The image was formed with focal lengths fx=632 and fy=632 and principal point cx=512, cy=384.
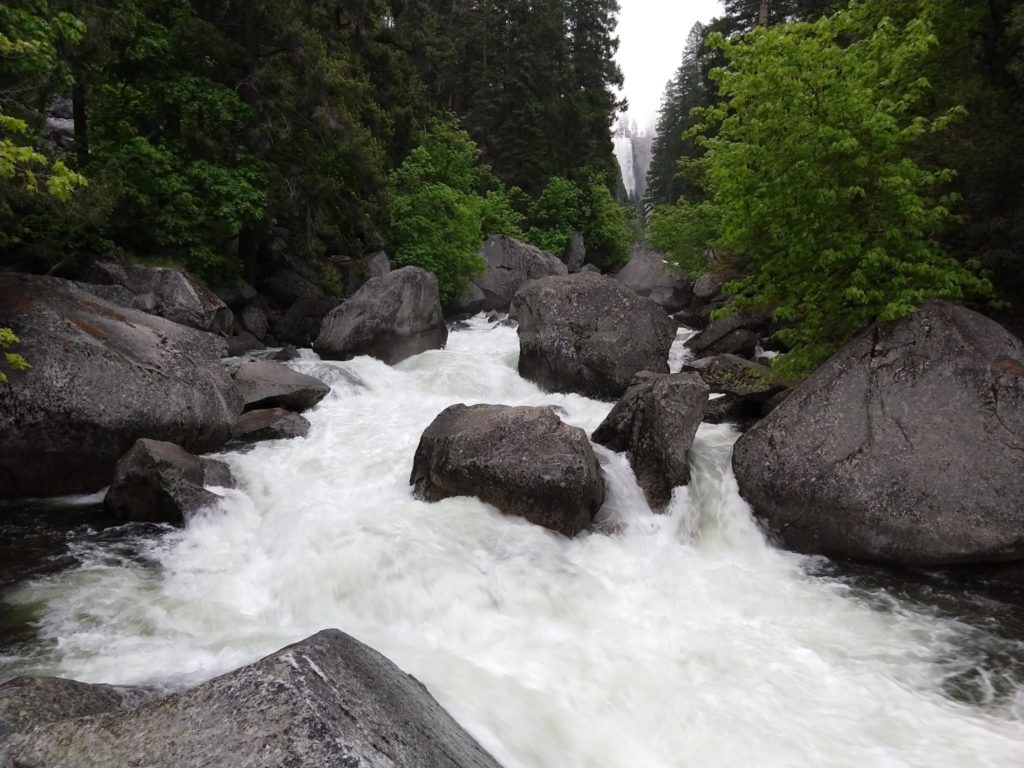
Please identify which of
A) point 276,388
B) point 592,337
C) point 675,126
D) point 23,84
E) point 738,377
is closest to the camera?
point 23,84

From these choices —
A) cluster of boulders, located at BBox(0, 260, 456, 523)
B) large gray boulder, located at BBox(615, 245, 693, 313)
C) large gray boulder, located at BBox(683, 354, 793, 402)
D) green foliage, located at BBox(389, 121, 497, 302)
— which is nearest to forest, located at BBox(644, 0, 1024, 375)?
large gray boulder, located at BBox(683, 354, 793, 402)

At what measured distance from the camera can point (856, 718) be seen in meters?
5.58

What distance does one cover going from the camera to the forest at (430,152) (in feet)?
28.7

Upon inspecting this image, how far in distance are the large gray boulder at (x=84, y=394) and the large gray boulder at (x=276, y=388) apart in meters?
1.55

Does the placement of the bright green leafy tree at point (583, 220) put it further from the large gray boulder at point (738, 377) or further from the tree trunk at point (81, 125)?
the tree trunk at point (81, 125)

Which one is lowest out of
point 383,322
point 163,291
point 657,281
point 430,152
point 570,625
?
point 570,625

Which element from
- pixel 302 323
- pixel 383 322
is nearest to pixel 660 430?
pixel 383 322

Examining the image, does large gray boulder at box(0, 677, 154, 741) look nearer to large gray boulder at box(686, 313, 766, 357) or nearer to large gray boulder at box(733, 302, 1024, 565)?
large gray boulder at box(733, 302, 1024, 565)

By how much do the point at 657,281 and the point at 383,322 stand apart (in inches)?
666

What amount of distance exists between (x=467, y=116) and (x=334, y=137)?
22478mm

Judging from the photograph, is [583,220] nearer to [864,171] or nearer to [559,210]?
[559,210]

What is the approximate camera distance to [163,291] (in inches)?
546

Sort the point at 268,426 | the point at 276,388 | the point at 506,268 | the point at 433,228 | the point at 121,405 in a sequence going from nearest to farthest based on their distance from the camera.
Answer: the point at 121,405
the point at 268,426
the point at 276,388
the point at 433,228
the point at 506,268

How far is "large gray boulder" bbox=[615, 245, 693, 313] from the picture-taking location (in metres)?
28.7
